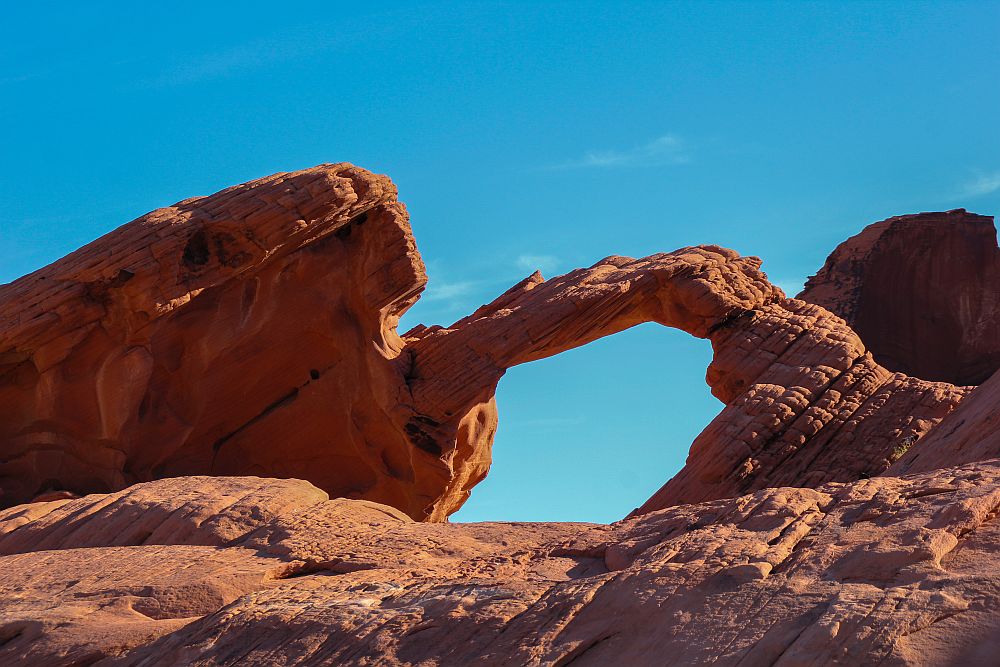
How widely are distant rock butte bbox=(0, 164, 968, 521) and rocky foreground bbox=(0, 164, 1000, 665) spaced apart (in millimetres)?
45

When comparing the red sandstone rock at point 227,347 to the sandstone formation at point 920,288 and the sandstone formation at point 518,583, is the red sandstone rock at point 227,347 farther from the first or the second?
the sandstone formation at point 920,288

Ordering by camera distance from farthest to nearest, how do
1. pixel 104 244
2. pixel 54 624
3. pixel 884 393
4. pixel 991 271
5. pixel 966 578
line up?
pixel 991 271 < pixel 884 393 < pixel 104 244 < pixel 54 624 < pixel 966 578

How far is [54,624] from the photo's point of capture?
11.2m

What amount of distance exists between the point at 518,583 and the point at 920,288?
1987cm

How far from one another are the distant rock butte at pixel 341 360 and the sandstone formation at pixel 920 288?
5.99 m

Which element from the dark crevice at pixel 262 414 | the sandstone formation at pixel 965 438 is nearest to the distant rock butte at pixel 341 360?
the dark crevice at pixel 262 414

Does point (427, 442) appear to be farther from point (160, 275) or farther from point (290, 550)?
point (290, 550)

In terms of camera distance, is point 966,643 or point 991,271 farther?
point 991,271

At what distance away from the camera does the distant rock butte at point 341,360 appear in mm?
18000

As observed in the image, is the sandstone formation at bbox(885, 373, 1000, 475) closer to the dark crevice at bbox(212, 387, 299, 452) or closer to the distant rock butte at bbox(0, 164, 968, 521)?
the distant rock butte at bbox(0, 164, 968, 521)

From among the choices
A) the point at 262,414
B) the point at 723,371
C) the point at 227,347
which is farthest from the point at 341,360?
the point at 723,371

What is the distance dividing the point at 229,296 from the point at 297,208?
208 cm

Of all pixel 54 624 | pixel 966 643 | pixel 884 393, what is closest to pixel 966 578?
pixel 966 643

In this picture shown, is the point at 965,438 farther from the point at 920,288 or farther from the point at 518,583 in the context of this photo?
the point at 920,288
